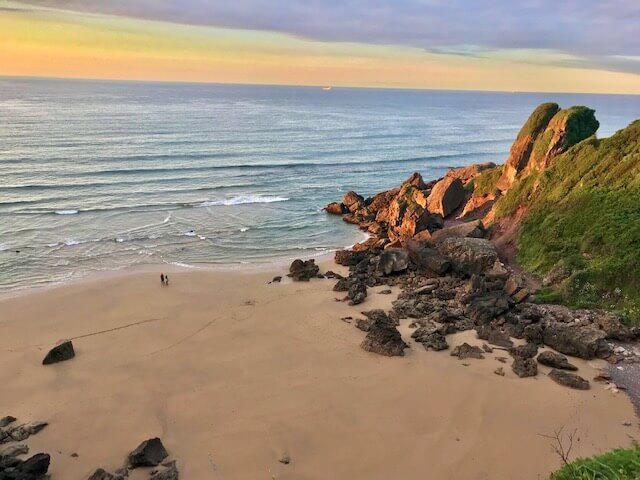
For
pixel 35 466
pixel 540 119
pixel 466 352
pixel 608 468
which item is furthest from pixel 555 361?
pixel 540 119

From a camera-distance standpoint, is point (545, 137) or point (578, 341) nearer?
point (578, 341)

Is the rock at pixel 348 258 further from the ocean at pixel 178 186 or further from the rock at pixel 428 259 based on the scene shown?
the ocean at pixel 178 186

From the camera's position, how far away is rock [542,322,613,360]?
20.9m

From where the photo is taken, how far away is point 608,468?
9273 mm

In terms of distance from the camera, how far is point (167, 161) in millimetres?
64188

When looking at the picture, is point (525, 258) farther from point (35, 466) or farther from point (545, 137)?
point (35, 466)

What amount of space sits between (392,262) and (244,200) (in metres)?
24.3

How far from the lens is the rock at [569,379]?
18938mm

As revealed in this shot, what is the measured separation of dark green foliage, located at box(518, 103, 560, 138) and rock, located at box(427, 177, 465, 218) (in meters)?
6.58

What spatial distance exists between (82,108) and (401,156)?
283 ft

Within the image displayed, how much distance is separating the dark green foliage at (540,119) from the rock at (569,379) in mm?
25595

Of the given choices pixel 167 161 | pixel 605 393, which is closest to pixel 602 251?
pixel 605 393

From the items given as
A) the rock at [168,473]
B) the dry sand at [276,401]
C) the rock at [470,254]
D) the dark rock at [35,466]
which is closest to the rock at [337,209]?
the rock at [470,254]

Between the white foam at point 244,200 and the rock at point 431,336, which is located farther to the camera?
the white foam at point 244,200
